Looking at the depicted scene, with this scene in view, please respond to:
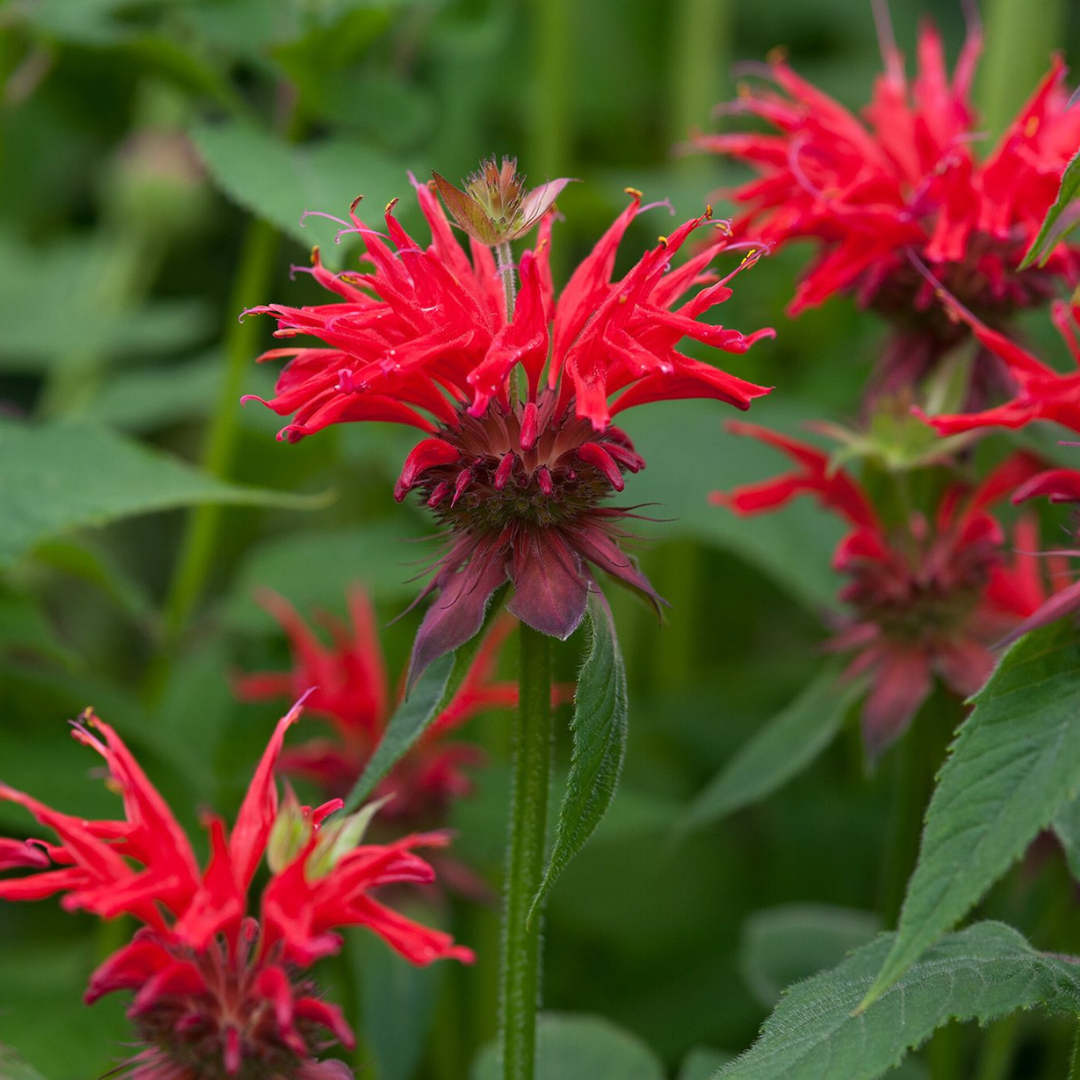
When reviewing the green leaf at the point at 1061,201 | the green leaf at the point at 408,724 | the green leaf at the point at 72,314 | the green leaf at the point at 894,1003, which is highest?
the green leaf at the point at 72,314

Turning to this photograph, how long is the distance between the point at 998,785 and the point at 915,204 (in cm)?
37

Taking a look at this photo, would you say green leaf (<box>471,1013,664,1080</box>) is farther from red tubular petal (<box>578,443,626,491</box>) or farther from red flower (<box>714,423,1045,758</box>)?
red tubular petal (<box>578,443,626,491</box>)

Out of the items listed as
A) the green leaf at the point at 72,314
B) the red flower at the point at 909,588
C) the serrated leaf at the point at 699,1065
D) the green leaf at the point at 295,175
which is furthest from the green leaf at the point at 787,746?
the green leaf at the point at 72,314

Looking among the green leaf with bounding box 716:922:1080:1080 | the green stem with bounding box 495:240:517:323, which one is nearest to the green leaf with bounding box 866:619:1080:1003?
the green leaf with bounding box 716:922:1080:1080

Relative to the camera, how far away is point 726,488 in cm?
93

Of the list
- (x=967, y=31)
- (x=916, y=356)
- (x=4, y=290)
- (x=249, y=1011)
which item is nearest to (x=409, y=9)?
(x=4, y=290)

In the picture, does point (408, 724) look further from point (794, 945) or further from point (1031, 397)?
point (794, 945)

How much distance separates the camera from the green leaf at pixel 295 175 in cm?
77

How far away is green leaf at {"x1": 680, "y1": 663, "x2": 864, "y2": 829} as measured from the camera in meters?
0.75

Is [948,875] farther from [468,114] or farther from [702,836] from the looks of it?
[468,114]

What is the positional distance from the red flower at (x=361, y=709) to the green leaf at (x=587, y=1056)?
0.75 ft

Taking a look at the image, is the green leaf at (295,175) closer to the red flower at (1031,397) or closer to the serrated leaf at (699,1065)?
the red flower at (1031,397)

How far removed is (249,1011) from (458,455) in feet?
0.76

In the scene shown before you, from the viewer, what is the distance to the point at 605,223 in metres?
1.33
